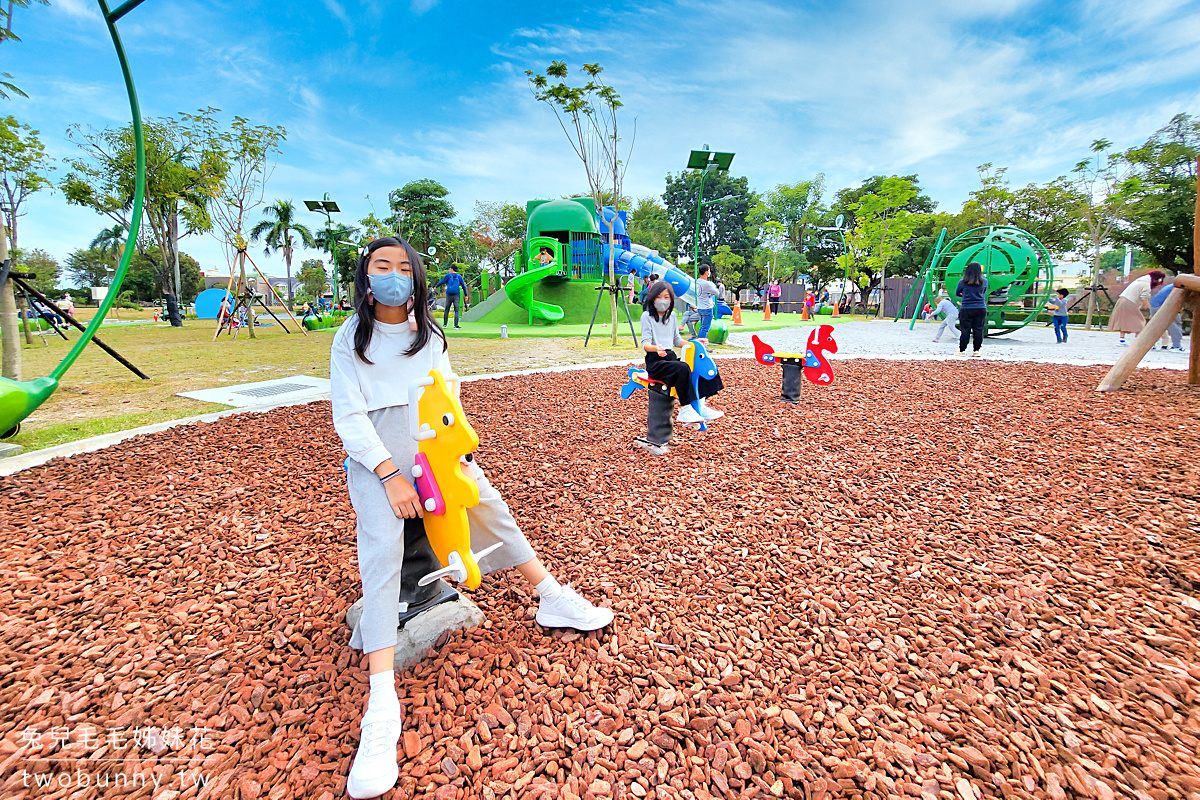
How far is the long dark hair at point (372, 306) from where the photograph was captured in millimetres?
1651

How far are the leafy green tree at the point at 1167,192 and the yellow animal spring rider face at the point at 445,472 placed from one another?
26.2 m

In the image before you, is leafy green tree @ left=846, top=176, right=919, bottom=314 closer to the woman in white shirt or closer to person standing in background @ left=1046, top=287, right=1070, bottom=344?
person standing in background @ left=1046, top=287, right=1070, bottom=344

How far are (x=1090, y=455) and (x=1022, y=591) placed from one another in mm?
2262

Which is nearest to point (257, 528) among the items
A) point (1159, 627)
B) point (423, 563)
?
point (423, 563)

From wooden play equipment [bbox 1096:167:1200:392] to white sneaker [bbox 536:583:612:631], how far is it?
256 inches

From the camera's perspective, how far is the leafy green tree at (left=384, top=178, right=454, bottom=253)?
40.9 metres

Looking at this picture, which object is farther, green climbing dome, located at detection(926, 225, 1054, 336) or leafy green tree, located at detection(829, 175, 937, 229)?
leafy green tree, located at detection(829, 175, 937, 229)

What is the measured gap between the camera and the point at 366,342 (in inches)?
64.9

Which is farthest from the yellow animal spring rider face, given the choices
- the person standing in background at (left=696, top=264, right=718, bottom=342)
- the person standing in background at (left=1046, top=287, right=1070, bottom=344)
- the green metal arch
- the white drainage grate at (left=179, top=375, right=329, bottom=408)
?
the person standing in background at (left=1046, top=287, right=1070, bottom=344)

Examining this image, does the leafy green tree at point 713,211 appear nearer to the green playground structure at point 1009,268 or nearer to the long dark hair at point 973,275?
the green playground structure at point 1009,268

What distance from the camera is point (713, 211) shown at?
164ft

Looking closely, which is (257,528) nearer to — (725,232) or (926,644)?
(926,644)

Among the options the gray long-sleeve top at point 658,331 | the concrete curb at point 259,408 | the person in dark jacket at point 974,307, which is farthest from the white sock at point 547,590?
the person in dark jacket at point 974,307

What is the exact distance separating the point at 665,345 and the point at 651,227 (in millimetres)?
45418
